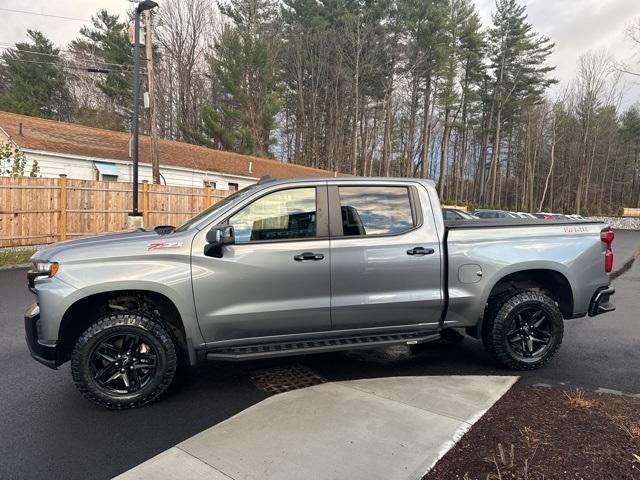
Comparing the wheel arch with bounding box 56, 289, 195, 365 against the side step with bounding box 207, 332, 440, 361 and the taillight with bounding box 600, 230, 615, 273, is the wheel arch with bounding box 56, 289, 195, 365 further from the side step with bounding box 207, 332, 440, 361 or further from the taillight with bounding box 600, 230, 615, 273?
the taillight with bounding box 600, 230, 615, 273

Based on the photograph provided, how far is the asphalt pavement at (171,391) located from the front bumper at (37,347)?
452 millimetres

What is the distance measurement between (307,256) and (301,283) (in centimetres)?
24

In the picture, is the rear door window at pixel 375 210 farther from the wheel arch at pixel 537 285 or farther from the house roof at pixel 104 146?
the house roof at pixel 104 146

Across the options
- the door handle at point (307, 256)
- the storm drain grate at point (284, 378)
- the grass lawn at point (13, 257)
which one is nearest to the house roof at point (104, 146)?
the grass lawn at point (13, 257)

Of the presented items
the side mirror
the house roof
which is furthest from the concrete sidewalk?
the house roof

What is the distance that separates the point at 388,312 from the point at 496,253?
4.04ft

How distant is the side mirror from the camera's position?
136 inches

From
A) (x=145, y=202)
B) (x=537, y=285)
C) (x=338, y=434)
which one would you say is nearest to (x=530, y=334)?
(x=537, y=285)

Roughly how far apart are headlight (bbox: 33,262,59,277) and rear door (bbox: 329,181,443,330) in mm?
2203

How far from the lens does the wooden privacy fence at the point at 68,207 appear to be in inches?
478

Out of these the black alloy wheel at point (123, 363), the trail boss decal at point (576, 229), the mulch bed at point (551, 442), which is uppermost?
the trail boss decal at point (576, 229)

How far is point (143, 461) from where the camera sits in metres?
2.85

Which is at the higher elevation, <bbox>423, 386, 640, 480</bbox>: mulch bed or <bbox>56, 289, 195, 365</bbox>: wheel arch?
<bbox>56, 289, 195, 365</bbox>: wheel arch

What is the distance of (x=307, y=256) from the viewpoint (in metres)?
3.71
